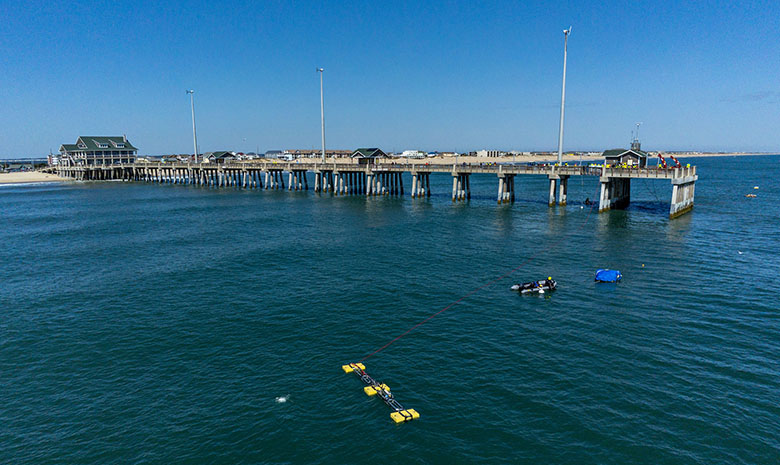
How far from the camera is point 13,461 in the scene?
16.1 meters

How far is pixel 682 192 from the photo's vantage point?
62.5 meters

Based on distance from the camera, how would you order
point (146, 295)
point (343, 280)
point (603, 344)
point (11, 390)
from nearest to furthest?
point (11, 390) → point (603, 344) → point (146, 295) → point (343, 280)

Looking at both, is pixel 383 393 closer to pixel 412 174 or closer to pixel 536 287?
pixel 536 287

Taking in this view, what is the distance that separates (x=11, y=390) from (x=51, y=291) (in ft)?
55.3

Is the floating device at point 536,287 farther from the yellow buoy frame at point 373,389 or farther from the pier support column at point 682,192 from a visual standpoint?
the pier support column at point 682,192

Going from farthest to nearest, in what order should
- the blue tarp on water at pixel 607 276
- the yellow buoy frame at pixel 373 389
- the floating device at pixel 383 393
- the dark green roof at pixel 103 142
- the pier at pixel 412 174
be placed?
the dark green roof at pixel 103 142 < the pier at pixel 412 174 < the blue tarp on water at pixel 607 276 < the yellow buoy frame at pixel 373 389 < the floating device at pixel 383 393

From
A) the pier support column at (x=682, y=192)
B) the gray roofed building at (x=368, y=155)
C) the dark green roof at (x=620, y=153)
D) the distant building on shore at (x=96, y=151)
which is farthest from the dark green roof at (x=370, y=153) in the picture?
the distant building on shore at (x=96, y=151)

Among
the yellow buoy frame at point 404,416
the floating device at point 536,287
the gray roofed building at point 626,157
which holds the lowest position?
the yellow buoy frame at point 404,416

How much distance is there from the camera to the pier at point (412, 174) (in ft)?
Result: 205

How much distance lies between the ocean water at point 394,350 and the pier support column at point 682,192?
11.1 meters

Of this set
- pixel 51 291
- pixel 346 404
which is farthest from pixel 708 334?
pixel 51 291

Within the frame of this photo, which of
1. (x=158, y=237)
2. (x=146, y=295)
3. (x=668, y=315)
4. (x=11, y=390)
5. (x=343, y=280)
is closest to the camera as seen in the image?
(x=11, y=390)

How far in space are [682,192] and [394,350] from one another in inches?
2298

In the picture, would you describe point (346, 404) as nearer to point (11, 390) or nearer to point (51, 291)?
point (11, 390)
